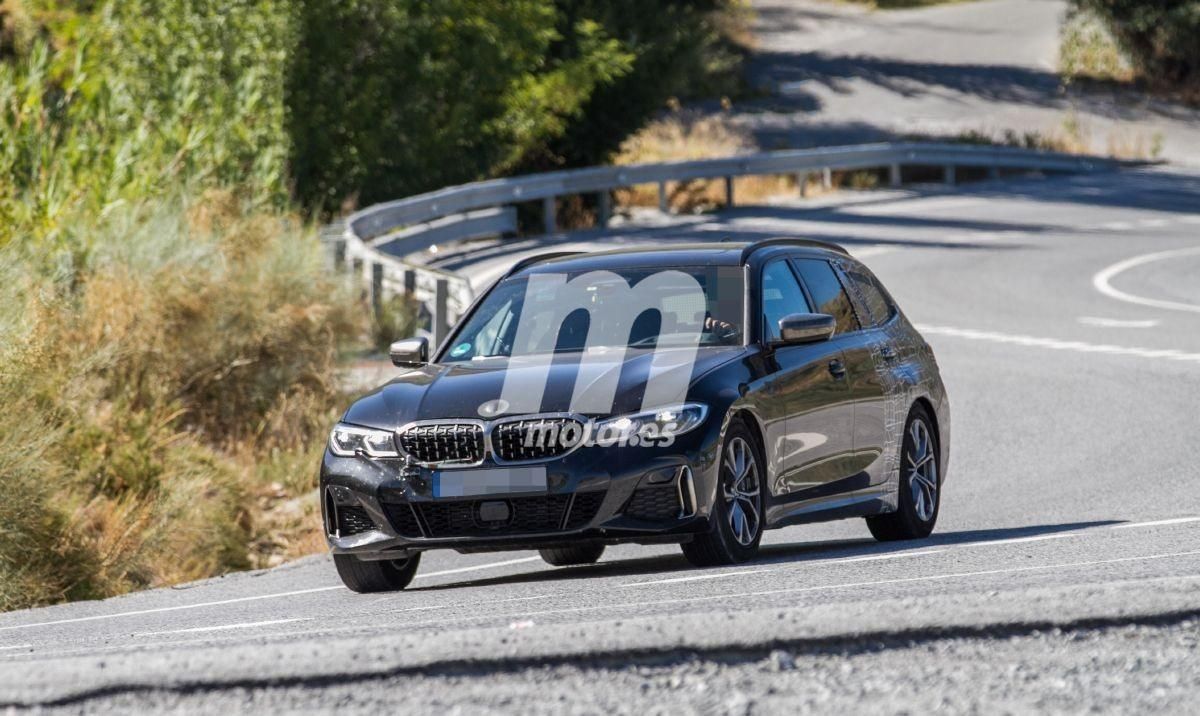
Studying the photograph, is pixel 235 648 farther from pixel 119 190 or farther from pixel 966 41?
pixel 966 41

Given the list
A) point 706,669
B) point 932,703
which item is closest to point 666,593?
point 706,669

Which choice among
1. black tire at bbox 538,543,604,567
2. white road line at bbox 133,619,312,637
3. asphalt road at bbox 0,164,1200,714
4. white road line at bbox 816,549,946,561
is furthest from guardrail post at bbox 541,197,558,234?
white road line at bbox 133,619,312,637

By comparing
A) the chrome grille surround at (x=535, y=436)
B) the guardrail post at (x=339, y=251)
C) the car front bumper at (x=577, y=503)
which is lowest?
the guardrail post at (x=339, y=251)

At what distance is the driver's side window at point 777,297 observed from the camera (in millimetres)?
9805

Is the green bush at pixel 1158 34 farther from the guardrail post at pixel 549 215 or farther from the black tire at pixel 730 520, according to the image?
the black tire at pixel 730 520

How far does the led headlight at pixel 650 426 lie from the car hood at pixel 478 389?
6 cm

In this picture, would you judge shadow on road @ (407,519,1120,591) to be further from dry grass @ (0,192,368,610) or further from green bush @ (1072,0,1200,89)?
green bush @ (1072,0,1200,89)

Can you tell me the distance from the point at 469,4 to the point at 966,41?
4164 cm

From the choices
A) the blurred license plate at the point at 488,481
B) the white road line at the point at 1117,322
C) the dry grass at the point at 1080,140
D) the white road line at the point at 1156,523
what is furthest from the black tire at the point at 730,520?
the dry grass at the point at 1080,140

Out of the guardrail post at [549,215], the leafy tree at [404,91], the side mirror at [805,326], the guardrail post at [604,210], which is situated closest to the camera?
the side mirror at [805,326]

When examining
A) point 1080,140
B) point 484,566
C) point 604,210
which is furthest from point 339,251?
point 1080,140

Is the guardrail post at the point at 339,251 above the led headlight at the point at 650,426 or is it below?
below

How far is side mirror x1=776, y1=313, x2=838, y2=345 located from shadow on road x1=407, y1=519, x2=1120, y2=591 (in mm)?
1023

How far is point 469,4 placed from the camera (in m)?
27.9
